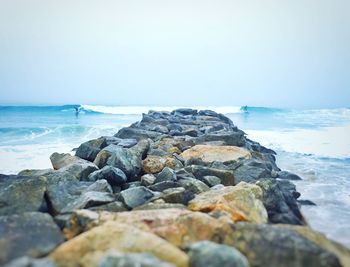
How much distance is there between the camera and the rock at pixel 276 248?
1.81 meters

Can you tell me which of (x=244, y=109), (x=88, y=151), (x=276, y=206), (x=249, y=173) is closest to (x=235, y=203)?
(x=276, y=206)

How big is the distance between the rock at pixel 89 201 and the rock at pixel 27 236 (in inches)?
16.7

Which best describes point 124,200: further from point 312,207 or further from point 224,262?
point 312,207

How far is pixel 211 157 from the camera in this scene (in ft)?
16.9

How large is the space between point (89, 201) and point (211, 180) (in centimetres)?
158

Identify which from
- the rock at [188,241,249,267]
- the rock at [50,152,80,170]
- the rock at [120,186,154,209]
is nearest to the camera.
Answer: the rock at [188,241,249,267]

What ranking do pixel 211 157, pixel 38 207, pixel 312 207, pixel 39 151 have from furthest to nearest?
pixel 39 151
pixel 211 157
pixel 312 207
pixel 38 207

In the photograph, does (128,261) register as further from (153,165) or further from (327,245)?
(153,165)

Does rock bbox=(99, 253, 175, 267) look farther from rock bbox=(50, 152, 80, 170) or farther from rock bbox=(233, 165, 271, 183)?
rock bbox=(50, 152, 80, 170)

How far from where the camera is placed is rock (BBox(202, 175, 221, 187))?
12.3 ft

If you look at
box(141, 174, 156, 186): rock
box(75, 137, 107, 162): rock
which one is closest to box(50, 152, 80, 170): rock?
box(75, 137, 107, 162): rock

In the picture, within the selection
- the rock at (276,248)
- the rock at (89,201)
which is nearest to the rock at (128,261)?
the rock at (276,248)

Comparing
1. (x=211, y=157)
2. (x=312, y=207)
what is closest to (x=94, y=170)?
(x=211, y=157)

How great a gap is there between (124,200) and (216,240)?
1.12 meters
